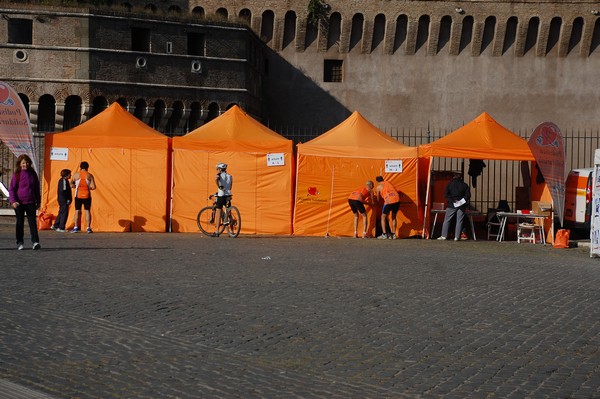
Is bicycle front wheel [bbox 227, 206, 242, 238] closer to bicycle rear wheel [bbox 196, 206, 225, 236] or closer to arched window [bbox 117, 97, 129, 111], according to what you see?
bicycle rear wheel [bbox 196, 206, 225, 236]

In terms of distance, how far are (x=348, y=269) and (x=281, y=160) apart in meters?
8.25

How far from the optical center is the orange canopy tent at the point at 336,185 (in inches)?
871

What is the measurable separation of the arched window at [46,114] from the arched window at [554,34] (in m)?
19.1

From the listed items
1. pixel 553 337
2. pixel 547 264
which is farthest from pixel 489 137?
pixel 553 337

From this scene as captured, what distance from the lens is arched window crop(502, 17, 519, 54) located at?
140 feet

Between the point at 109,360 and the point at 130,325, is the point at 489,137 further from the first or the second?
the point at 109,360

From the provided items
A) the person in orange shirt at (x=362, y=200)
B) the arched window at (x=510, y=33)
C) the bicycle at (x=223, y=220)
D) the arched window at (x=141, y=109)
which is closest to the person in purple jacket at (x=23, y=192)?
the bicycle at (x=223, y=220)

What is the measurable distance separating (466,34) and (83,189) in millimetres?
24876

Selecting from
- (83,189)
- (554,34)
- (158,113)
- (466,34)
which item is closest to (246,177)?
(83,189)

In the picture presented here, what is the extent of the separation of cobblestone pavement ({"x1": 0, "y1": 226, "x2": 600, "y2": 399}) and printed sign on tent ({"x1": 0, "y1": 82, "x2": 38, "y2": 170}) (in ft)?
18.4

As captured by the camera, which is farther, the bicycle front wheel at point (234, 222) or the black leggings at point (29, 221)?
the bicycle front wheel at point (234, 222)

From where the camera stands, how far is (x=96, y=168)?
2212 centimetres

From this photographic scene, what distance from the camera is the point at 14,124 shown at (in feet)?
68.7

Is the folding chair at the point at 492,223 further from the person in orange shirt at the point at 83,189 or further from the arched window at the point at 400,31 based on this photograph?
the arched window at the point at 400,31
